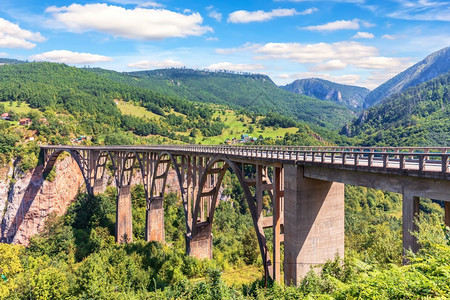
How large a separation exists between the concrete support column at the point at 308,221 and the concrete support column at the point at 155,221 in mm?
27627

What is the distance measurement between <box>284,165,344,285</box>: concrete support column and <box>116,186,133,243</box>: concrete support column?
117 feet

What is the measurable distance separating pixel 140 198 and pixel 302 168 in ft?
178

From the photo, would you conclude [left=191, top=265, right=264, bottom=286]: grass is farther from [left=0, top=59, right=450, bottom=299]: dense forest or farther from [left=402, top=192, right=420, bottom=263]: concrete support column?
[left=402, top=192, right=420, bottom=263]: concrete support column

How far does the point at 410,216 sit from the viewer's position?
1215cm

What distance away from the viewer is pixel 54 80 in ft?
531

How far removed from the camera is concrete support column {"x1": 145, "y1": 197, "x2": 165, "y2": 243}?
42625 mm

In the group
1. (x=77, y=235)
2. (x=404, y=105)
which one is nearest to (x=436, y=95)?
(x=404, y=105)

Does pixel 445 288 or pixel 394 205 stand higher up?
pixel 445 288

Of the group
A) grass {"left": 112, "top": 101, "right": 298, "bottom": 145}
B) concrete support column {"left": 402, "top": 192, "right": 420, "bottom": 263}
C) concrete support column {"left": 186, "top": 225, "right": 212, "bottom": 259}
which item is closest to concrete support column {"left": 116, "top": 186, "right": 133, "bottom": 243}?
concrete support column {"left": 186, "top": 225, "right": 212, "bottom": 259}

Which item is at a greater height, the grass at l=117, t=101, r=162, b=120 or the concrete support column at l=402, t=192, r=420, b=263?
the grass at l=117, t=101, r=162, b=120

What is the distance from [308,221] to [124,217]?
39.5 metres

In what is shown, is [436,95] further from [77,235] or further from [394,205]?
[77,235]

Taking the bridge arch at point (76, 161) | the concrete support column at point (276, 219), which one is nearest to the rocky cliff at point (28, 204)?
the bridge arch at point (76, 161)

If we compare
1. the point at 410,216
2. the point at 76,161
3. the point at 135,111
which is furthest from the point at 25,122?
the point at 410,216
